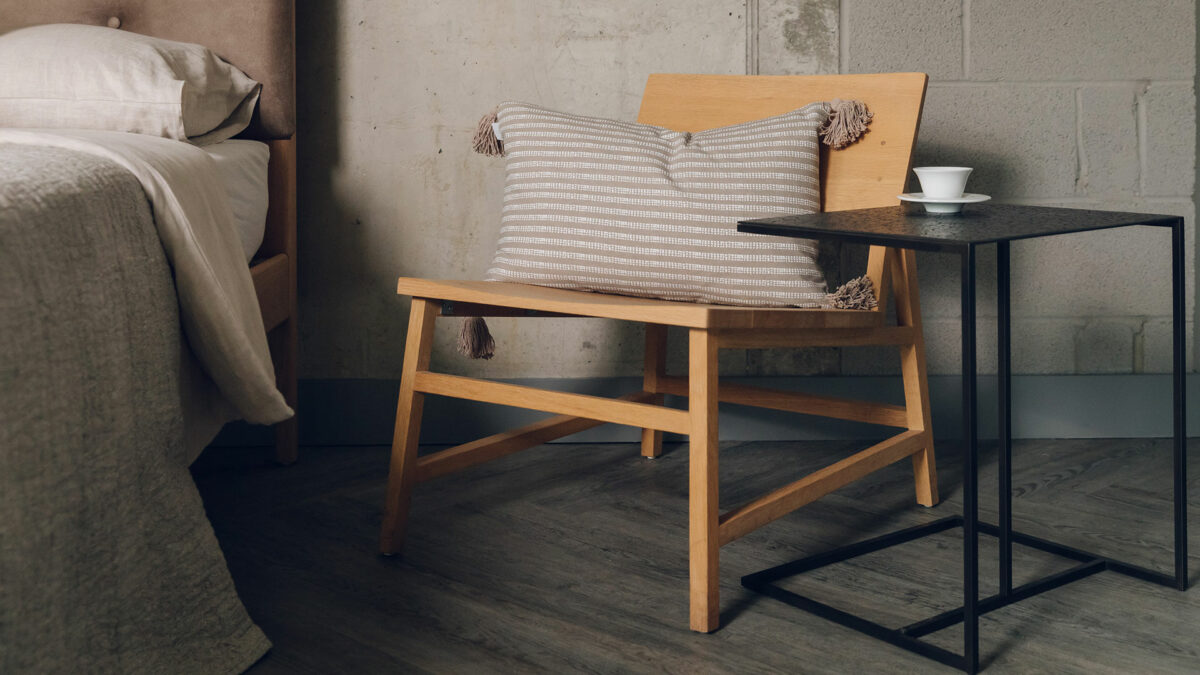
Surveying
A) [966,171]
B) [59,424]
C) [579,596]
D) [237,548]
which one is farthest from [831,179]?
[59,424]

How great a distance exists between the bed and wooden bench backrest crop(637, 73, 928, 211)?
768 millimetres

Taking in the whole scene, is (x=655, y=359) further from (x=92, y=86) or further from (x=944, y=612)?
(x=92, y=86)

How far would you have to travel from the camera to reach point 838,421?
1.97 m

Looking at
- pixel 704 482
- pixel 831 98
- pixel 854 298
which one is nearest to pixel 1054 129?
pixel 831 98

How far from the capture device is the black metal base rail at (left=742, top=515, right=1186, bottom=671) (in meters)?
1.09

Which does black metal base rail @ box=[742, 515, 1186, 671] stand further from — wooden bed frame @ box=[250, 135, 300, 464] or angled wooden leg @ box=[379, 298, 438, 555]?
wooden bed frame @ box=[250, 135, 300, 464]

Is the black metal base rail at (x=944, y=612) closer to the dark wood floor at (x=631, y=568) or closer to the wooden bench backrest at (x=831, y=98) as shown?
the dark wood floor at (x=631, y=568)

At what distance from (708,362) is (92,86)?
92 centimetres

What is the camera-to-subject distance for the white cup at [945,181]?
1208mm

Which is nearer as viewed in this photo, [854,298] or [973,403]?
[973,403]

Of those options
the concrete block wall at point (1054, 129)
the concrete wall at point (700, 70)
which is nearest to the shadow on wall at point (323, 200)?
the concrete wall at point (700, 70)

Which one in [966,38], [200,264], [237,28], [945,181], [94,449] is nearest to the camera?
[94,449]

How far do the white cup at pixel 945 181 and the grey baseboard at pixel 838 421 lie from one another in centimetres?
79

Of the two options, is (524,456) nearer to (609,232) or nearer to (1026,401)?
(609,232)
